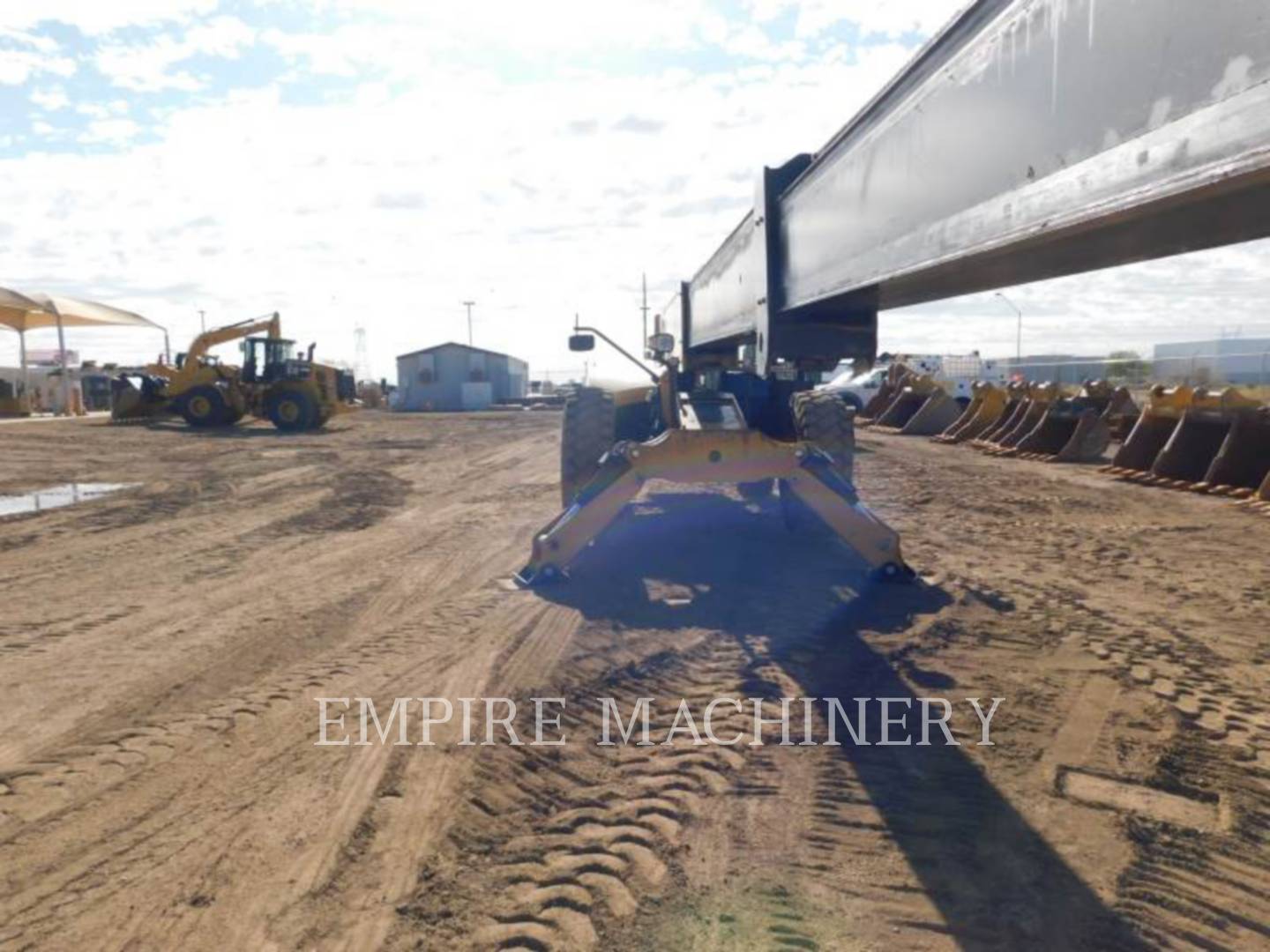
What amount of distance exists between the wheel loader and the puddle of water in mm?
12485

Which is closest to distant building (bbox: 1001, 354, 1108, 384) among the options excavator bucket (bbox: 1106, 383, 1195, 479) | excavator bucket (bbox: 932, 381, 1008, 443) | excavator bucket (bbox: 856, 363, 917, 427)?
excavator bucket (bbox: 856, 363, 917, 427)

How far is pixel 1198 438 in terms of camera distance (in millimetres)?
12820

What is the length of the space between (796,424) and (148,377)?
91.6 feet

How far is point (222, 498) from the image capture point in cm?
1255

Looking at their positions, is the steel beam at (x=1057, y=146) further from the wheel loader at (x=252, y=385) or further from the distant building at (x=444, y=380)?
the distant building at (x=444, y=380)

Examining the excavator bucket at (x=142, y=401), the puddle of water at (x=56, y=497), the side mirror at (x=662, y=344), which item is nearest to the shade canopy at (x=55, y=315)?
the excavator bucket at (x=142, y=401)

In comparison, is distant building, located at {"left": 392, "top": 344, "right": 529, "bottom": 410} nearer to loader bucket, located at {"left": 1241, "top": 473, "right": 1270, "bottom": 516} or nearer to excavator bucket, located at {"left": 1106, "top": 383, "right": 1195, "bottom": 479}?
excavator bucket, located at {"left": 1106, "top": 383, "right": 1195, "bottom": 479}

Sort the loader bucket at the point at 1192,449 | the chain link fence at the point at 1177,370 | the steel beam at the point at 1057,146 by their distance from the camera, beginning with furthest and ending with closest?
the chain link fence at the point at 1177,370 < the loader bucket at the point at 1192,449 < the steel beam at the point at 1057,146

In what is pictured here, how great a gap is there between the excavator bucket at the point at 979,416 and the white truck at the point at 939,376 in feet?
10.9

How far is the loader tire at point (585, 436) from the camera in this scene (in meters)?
8.33

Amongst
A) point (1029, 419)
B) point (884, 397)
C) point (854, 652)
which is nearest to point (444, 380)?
point (884, 397)

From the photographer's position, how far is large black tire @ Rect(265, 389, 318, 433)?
26938mm

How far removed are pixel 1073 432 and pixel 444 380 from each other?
41779mm

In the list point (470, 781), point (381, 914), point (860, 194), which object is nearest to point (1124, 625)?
point (860, 194)
